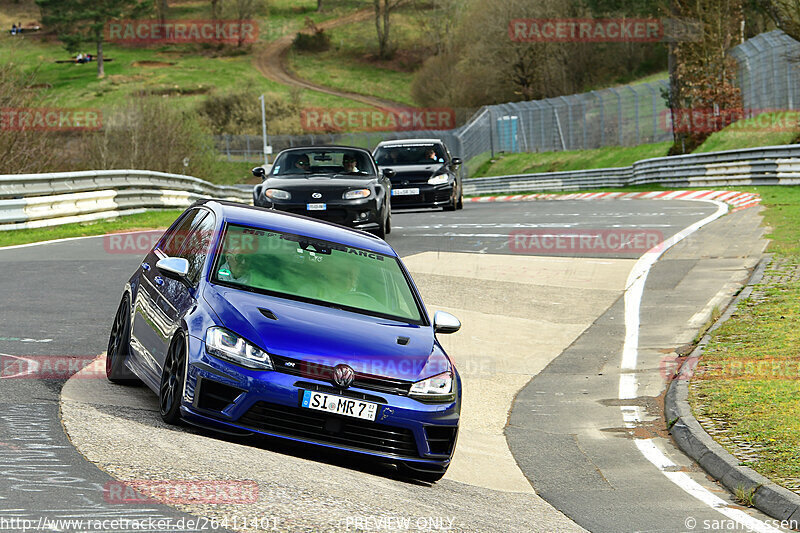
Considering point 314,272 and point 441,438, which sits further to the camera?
point 314,272

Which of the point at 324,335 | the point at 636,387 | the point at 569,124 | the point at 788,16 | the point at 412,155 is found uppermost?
the point at 788,16

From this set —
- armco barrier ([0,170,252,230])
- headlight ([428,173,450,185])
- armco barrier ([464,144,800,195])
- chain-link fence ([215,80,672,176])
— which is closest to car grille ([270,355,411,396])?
armco barrier ([0,170,252,230])

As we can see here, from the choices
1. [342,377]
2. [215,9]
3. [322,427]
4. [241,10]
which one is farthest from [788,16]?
[215,9]

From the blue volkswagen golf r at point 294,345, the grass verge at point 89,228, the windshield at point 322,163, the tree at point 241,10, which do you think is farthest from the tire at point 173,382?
the tree at point 241,10

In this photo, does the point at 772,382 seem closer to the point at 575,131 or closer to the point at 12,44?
the point at 12,44

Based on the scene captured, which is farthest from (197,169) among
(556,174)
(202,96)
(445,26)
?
(445,26)

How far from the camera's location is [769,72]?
129ft

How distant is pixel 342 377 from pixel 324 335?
14.2 inches

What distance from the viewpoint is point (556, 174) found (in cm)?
4766

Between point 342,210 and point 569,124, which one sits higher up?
point 342,210

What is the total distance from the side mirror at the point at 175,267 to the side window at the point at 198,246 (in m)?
0.09

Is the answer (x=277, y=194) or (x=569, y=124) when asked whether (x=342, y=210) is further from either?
(x=569, y=124)

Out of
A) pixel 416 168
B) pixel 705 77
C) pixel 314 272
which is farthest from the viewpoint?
pixel 705 77

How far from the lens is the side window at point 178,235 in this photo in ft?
29.3
